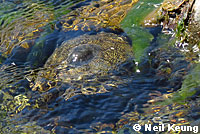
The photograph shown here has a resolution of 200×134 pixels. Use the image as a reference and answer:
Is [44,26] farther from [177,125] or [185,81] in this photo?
[177,125]

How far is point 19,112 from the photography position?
401cm

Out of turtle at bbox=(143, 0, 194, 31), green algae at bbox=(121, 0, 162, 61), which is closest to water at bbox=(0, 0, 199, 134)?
green algae at bbox=(121, 0, 162, 61)

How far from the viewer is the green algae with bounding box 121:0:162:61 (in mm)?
5473

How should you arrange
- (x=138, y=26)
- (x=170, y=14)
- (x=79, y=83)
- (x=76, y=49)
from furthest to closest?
(x=138, y=26)
(x=170, y=14)
(x=76, y=49)
(x=79, y=83)

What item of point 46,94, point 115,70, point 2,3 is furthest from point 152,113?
point 2,3

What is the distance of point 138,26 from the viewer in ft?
20.7

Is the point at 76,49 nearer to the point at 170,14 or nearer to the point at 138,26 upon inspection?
the point at 138,26

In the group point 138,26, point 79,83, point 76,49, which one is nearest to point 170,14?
point 138,26

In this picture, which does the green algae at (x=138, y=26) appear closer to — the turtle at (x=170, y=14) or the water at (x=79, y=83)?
the water at (x=79, y=83)

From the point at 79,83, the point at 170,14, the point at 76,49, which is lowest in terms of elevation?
the point at 79,83

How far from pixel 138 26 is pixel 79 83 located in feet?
8.74

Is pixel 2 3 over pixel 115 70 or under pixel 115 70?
over

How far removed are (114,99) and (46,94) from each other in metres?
1.23

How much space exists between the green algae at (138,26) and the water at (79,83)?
2 centimetres
